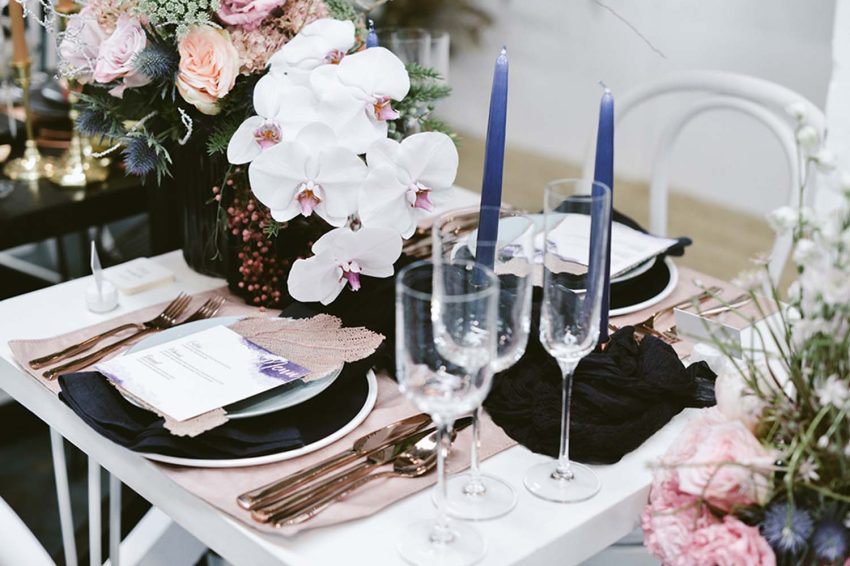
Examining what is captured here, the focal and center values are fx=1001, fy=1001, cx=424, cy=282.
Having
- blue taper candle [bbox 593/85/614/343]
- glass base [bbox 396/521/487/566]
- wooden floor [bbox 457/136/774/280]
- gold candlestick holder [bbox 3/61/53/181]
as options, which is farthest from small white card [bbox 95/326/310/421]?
wooden floor [bbox 457/136/774/280]

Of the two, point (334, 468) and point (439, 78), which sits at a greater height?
point (439, 78)

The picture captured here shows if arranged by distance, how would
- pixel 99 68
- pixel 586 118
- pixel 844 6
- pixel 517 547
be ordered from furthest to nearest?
pixel 586 118 < pixel 844 6 < pixel 99 68 < pixel 517 547

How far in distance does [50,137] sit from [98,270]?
954 millimetres

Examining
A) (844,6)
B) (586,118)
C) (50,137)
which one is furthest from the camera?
(586,118)

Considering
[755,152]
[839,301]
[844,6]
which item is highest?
[844,6]

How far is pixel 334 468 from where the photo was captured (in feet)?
3.10

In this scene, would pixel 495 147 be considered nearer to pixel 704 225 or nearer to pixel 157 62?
pixel 157 62

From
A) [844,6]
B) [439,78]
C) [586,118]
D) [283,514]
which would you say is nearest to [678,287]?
[439,78]

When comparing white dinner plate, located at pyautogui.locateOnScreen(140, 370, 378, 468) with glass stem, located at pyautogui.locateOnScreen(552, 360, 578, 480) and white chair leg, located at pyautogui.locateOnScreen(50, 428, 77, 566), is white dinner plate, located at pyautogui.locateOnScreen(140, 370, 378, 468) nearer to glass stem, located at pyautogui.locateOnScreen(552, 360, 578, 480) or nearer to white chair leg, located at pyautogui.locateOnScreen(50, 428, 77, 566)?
glass stem, located at pyautogui.locateOnScreen(552, 360, 578, 480)

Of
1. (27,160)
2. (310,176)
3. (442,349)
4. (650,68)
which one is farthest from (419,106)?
(650,68)

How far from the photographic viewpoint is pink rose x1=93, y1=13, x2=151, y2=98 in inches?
46.3

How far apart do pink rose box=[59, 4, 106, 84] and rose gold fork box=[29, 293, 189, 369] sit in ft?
1.01

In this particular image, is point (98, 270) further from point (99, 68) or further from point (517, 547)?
point (517, 547)

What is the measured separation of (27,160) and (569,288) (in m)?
1.40
